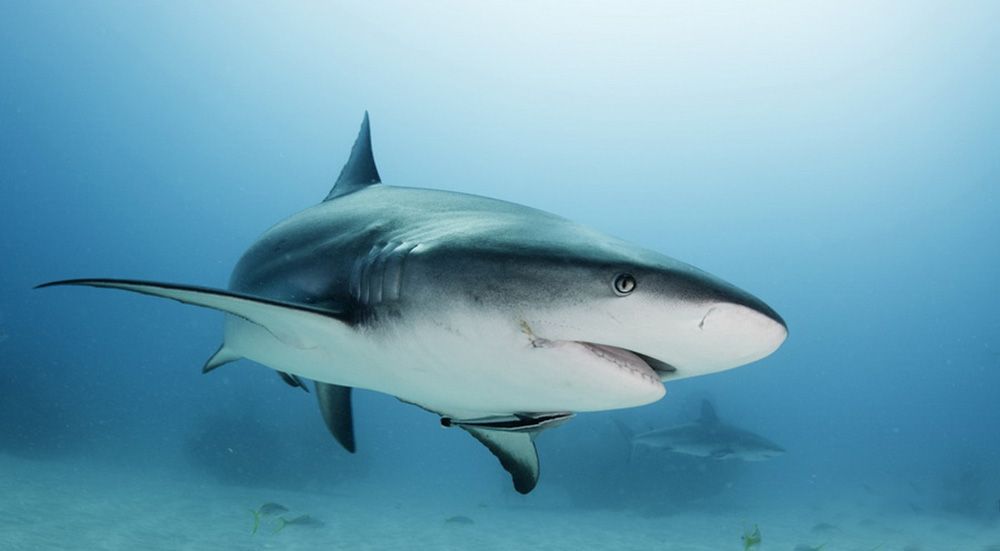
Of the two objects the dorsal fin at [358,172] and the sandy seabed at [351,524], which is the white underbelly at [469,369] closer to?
the dorsal fin at [358,172]

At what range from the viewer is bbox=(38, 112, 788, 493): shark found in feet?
5.43

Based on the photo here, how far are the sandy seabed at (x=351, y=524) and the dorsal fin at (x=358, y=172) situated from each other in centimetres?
744

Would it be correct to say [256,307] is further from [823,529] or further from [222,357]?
[823,529]

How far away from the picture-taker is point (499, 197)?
6284 centimetres

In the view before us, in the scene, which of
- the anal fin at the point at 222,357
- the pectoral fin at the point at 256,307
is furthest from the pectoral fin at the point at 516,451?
the anal fin at the point at 222,357

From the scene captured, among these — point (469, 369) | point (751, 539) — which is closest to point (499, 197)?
point (751, 539)

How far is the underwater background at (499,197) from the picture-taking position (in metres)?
18.0

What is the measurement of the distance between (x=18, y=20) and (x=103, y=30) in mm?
8786

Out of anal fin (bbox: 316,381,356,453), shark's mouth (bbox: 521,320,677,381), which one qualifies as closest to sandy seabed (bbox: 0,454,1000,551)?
anal fin (bbox: 316,381,356,453)

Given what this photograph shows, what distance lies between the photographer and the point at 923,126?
62531 mm

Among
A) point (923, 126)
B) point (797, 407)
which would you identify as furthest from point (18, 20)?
point (797, 407)

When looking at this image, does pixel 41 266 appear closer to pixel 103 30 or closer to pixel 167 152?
pixel 167 152

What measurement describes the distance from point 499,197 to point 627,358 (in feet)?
202

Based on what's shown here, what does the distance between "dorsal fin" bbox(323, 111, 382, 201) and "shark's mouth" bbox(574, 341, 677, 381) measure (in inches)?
110
